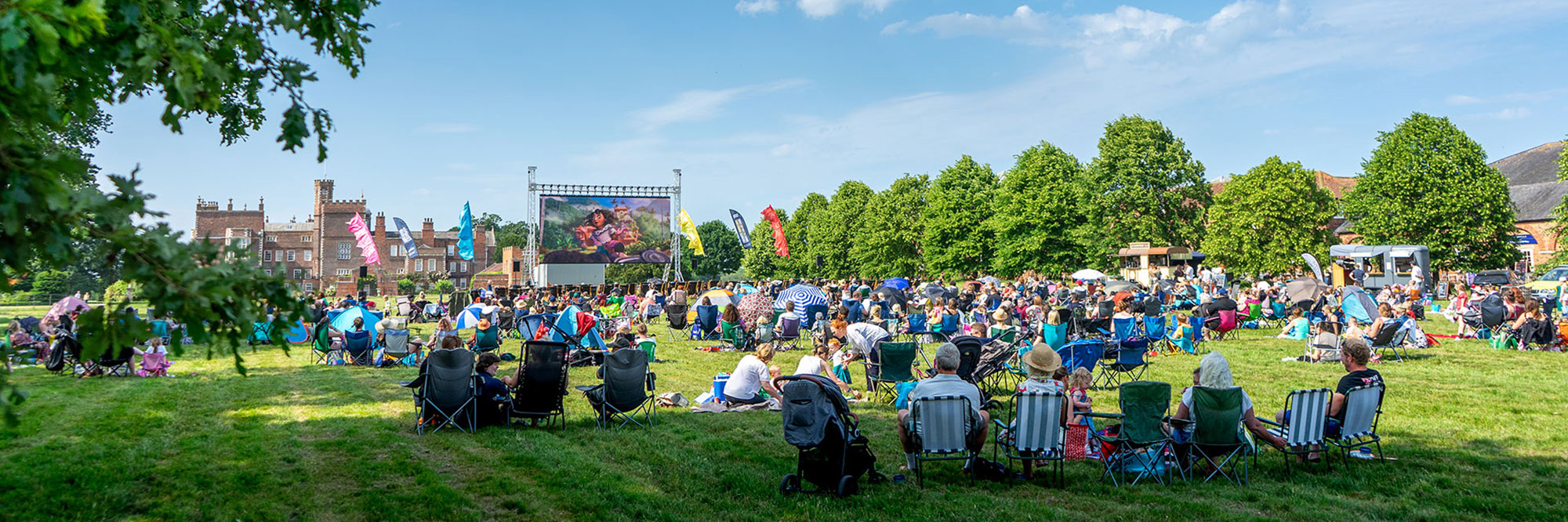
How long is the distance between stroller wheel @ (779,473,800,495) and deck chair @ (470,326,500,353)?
9.76 meters

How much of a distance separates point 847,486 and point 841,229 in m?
59.8

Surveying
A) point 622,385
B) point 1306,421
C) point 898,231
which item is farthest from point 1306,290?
point 898,231

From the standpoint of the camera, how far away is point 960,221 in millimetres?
51031

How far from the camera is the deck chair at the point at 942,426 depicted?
6.35m

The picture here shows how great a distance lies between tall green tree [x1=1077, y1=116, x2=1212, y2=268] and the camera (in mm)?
44469

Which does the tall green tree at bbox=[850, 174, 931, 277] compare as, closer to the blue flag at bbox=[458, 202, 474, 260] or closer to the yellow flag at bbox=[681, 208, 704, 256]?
the yellow flag at bbox=[681, 208, 704, 256]

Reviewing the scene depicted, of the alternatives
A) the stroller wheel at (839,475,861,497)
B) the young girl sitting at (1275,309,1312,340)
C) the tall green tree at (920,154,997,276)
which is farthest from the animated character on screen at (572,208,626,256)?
the stroller wheel at (839,475,861,497)

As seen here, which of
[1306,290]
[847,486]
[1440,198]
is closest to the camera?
[847,486]

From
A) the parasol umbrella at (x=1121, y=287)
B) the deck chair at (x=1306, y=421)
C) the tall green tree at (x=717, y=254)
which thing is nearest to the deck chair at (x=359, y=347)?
the deck chair at (x=1306, y=421)

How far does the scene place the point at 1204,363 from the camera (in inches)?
269

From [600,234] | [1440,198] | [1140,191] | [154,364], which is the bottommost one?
[154,364]

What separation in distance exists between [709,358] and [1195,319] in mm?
8488

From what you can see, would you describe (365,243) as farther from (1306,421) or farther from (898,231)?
(898,231)

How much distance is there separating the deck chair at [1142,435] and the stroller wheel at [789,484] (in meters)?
2.19
